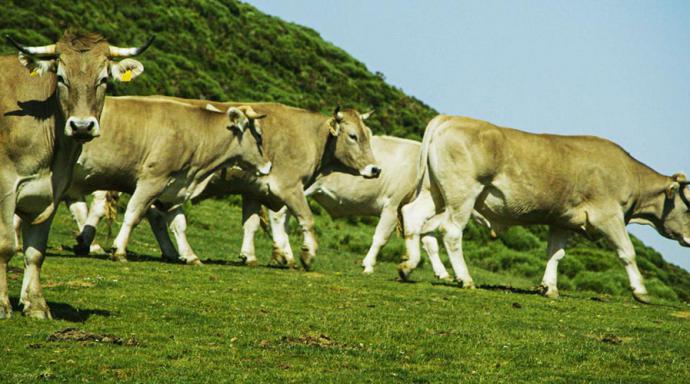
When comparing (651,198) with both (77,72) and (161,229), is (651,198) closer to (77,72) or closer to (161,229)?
(161,229)

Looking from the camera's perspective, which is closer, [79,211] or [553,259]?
[553,259]

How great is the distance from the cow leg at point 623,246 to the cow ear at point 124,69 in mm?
10102

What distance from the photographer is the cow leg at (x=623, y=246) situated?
20.9 m

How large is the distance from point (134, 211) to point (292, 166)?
146 inches

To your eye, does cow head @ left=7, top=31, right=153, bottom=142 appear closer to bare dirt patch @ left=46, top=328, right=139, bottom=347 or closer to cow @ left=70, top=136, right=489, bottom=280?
bare dirt patch @ left=46, top=328, right=139, bottom=347

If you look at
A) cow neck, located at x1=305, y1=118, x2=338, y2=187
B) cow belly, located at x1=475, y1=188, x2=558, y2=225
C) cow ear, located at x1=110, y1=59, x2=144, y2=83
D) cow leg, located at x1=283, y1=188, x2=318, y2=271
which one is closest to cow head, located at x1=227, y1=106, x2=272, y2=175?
cow leg, located at x1=283, y1=188, x2=318, y2=271

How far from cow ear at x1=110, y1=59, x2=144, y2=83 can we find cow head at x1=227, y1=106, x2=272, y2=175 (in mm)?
8465

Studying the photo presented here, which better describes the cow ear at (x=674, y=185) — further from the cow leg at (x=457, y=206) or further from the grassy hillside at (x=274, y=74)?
the grassy hillside at (x=274, y=74)

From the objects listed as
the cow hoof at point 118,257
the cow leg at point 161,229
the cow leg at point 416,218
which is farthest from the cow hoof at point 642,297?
the cow hoof at point 118,257

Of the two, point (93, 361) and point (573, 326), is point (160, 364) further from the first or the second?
point (573, 326)

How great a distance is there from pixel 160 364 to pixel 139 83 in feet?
136

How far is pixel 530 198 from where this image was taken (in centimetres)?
2050

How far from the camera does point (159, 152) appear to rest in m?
20.7

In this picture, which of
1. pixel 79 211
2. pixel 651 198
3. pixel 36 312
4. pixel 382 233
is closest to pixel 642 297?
pixel 651 198
